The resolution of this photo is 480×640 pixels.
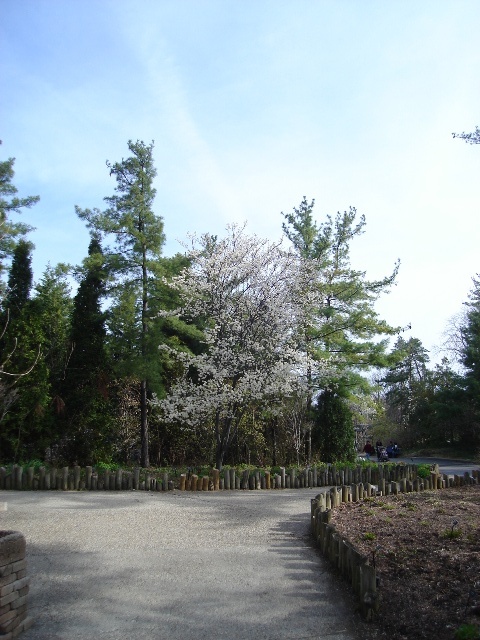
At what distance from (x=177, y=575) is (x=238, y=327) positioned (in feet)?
28.3

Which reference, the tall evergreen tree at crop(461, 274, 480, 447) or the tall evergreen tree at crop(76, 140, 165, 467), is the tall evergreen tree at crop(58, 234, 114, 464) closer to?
the tall evergreen tree at crop(76, 140, 165, 467)

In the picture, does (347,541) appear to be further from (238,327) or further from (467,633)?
(238,327)

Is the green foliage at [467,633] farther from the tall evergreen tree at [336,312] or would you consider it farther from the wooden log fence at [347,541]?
the tall evergreen tree at [336,312]

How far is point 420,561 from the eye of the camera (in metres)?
5.04

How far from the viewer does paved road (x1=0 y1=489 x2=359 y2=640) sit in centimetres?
400

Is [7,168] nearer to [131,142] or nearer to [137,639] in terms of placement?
[131,142]

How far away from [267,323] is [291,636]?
10102mm

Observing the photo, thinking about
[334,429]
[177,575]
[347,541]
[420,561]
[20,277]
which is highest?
[20,277]

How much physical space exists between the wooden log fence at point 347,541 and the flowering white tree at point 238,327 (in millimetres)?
3992

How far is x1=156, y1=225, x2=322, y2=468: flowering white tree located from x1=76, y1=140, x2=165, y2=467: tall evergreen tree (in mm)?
1439

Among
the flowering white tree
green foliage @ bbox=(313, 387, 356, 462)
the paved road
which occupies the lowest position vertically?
the paved road

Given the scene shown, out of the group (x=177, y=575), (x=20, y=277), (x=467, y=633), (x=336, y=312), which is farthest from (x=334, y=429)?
(x=467, y=633)

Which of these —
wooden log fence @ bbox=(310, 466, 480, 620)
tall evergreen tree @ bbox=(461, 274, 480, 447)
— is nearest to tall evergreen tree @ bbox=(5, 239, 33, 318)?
wooden log fence @ bbox=(310, 466, 480, 620)

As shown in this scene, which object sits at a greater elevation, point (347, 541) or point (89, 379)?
point (89, 379)
